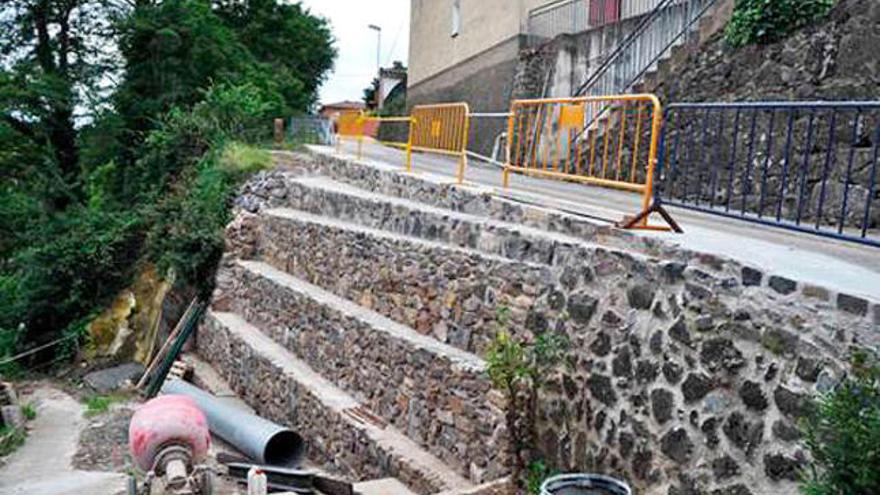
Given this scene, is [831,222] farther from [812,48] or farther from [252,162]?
[252,162]

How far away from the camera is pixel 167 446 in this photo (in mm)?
7930

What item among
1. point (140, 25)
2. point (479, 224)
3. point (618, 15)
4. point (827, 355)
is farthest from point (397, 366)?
point (140, 25)

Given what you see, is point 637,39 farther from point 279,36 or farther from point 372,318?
point 279,36

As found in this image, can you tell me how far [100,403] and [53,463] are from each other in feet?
8.76

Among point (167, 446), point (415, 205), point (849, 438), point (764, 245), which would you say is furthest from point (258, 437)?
Result: point (849, 438)

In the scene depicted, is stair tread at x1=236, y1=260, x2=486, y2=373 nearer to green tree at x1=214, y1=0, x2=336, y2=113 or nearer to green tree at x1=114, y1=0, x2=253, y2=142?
green tree at x1=114, y1=0, x2=253, y2=142

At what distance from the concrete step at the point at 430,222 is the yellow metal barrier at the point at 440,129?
39.7 inches

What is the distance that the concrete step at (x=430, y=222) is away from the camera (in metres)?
6.89

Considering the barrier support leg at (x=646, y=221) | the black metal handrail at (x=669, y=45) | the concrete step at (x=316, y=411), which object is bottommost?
the concrete step at (x=316, y=411)

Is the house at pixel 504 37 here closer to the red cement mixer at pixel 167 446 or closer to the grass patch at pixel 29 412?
the red cement mixer at pixel 167 446

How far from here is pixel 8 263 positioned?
2034cm

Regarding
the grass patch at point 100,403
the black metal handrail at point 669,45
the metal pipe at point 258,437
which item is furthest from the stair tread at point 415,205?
the grass patch at point 100,403

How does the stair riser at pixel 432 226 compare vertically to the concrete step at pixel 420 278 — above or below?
above

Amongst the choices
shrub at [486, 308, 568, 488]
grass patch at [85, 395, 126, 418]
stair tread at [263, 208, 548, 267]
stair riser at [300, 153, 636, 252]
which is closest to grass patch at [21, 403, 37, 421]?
grass patch at [85, 395, 126, 418]
